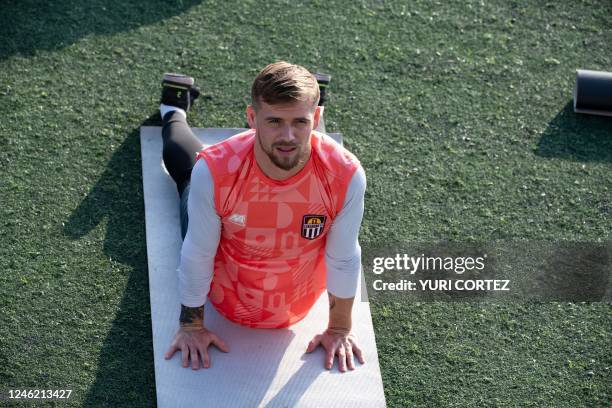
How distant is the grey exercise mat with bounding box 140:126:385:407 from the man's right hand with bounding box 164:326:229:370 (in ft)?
0.09

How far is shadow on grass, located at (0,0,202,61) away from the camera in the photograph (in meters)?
4.59

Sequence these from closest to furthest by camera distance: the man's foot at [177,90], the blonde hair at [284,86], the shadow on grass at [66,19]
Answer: the blonde hair at [284,86] < the man's foot at [177,90] < the shadow on grass at [66,19]

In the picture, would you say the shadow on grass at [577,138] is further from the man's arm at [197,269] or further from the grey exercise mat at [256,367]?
the man's arm at [197,269]

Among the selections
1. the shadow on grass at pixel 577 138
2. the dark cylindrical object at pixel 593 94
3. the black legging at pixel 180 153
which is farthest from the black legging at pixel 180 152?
the dark cylindrical object at pixel 593 94

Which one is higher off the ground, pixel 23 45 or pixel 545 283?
pixel 23 45

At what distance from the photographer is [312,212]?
10.4ft

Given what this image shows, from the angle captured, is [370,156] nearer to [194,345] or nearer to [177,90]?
[177,90]

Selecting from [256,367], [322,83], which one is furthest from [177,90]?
[256,367]

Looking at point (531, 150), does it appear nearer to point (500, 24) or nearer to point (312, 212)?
point (500, 24)

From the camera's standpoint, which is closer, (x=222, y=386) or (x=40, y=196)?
(x=222, y=386)

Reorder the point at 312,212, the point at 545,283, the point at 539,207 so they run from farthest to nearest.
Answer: the point at 539,207
the point at 545,283
the point at 312,212

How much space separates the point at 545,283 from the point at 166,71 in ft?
6.85

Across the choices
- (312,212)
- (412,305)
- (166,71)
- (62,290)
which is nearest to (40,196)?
(62,290)

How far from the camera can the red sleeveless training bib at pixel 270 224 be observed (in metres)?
3.11
